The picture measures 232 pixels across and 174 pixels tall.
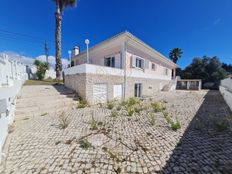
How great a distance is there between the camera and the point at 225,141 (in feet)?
12.7

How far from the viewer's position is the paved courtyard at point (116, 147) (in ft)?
8.81

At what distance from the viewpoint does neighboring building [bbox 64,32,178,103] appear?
27.8 ft

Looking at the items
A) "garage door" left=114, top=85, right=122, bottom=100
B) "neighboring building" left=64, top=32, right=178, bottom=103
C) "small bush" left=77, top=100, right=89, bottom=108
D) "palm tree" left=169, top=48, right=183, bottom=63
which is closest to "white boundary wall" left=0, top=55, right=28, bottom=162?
"small bush" left=77, top=100, right=89, bottom=108

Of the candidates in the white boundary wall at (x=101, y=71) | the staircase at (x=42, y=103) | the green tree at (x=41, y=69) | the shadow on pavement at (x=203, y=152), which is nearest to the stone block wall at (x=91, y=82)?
the white boundary wall at (x=101, y=71)

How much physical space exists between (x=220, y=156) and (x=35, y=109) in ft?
24.5

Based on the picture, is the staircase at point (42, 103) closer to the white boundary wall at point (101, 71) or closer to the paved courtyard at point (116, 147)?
the paved courtyard at point (116, 147)

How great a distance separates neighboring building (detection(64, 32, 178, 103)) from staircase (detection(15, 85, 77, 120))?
3.49 ft

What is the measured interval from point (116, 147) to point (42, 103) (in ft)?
17.6

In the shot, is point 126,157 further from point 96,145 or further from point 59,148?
point 59,148

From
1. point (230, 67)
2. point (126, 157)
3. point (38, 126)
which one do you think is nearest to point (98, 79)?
point (38, 126)

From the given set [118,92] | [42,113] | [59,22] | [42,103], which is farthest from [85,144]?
[59,22]

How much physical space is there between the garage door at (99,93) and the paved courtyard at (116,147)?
3521 mm

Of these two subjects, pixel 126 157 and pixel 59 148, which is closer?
pixel 126 157

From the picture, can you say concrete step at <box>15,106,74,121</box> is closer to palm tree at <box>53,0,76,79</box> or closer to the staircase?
the staircase
